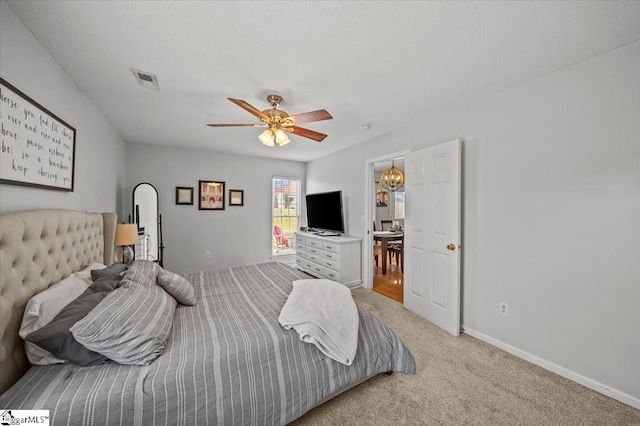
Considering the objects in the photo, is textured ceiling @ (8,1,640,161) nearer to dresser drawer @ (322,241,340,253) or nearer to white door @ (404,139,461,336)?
white door @ (404,139,461,336)

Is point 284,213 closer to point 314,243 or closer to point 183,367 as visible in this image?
point 314,243

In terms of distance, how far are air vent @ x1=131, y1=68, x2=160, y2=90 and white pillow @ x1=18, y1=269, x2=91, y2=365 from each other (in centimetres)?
165

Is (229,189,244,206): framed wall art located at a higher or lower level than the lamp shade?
higher

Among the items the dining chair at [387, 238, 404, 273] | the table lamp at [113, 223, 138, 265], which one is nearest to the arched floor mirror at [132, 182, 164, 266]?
the table lamp at [113, 223, 138, 265]

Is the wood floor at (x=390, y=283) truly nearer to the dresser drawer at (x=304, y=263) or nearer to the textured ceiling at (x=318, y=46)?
the dresser drawer at (x=304, y=263)

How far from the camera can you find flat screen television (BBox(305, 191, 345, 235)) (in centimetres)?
428

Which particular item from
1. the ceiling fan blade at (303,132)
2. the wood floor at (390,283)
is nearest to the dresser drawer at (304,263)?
the wood floor at (390,283)

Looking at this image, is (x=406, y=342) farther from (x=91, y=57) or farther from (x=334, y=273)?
(x=91, y=57)

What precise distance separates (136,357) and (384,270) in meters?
4.19

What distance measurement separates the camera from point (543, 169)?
198 cm

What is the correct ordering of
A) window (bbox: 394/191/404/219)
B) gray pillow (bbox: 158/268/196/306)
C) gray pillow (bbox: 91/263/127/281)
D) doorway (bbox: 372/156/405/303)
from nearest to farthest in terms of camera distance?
1. gray pillow (bbox: 91/263/127/281)
2. gray pillow (bbox: 158/268/196/306)
3. doorway (bbox: 372/156/405/303)
4. window (bbox: 394/191/404/219)

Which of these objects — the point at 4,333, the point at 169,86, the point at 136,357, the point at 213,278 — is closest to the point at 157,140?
the point at 169,86

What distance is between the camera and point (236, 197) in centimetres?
484

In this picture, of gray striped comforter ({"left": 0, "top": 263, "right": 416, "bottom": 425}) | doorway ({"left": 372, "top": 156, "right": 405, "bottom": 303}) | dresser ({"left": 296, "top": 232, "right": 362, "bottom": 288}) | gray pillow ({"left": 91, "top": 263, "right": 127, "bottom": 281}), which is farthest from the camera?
doorway ({"left": 372, "top": 156, "right": 405, "bottom": 303})
